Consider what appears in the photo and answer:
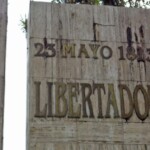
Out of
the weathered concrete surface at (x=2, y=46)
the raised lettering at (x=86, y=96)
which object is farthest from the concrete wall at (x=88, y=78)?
the weathered concrete surface at (x=2, y=46)

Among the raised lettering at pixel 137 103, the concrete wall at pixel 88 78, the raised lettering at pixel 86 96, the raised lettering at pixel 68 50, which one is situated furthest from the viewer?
the raised lettering at pixel 68 50

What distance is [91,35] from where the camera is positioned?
26.4 ft

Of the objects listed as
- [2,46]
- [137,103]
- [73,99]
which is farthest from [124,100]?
[2,46]

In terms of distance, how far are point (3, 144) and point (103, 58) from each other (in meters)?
2.09

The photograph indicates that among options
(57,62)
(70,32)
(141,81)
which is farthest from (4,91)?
(141,81)

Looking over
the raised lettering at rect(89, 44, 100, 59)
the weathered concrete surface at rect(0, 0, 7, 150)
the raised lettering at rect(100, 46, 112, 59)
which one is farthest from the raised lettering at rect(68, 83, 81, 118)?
the weathered concrete surface at rect(0, 0, 7, 150)

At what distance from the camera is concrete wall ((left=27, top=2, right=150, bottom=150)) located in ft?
24.1

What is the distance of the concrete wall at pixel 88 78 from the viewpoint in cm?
735

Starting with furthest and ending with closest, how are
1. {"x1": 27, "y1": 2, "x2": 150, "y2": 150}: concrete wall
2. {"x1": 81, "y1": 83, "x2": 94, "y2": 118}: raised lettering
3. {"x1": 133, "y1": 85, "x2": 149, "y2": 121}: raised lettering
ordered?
{"x1": 133, "y1": 85, "x2": 149, "y2": 121}: raised lettering < {"x1": 81, "y1": 83, "x2": 94, "y2": 118}: raised lettering < {"x1": 27, "y1": 2, "x2": 150, "y2": 150}: concrete wall

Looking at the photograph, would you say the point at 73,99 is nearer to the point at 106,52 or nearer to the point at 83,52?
the point at 83,52

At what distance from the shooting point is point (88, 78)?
25.4 feet

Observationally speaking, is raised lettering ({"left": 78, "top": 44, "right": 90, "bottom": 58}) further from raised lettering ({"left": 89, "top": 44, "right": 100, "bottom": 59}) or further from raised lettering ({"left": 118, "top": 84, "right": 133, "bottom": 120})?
raised lettering ({"left": 118, "top": 84, "right": 133, "bottom": 120})

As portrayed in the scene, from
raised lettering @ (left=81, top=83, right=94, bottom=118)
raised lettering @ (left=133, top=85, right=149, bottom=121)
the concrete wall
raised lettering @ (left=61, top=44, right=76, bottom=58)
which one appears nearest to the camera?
the concrete wall

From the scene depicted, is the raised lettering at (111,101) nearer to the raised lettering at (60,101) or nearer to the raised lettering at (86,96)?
the raised lettering at (86,96)
